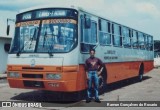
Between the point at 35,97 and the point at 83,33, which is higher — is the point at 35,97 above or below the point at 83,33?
below

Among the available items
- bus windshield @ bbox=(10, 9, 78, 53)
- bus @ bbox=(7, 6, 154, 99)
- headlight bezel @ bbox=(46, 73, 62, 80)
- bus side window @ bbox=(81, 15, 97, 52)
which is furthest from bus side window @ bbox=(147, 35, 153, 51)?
headlight bezel @ bbox=(46, 73, 62, 80)

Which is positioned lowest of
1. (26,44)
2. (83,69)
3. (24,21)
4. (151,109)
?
(151,109)

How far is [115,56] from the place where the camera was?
14.7 meters

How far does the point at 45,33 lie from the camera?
443 inches

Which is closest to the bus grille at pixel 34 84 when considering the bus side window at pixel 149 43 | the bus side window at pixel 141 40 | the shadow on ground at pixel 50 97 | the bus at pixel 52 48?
the bus at pixel 52 48

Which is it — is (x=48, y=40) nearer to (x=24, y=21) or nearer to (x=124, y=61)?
(x=24, y=21)

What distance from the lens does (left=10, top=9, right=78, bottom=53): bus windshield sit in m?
11.0

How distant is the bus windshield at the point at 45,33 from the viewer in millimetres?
11006

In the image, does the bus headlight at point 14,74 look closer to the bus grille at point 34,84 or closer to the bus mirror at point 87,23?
the bus grille at point 34,84

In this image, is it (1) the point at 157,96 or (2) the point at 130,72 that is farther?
(2) the point at 130,72

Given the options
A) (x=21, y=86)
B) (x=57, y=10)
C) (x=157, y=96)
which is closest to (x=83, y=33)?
(x=57, y=10)

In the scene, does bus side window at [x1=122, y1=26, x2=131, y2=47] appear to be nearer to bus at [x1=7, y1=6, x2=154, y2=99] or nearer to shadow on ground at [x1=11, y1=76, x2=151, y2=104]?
shadow on ground at [x1=11, y1=76, x2=151, y2=104]

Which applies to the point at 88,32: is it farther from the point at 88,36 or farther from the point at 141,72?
the point at 141,72

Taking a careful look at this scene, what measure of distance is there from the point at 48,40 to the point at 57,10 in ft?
3.64
